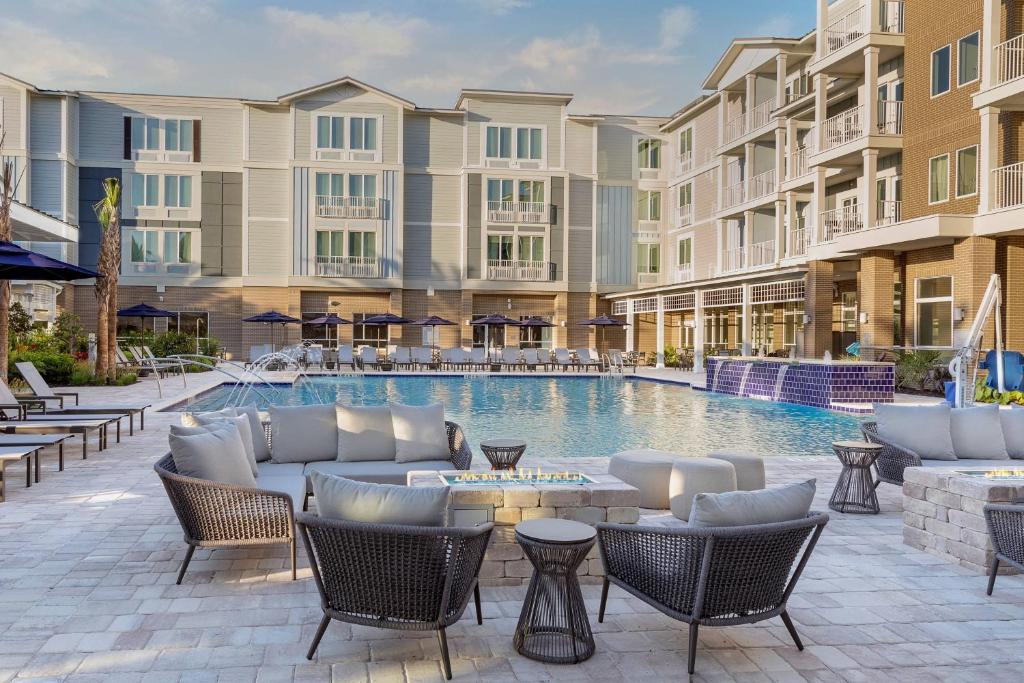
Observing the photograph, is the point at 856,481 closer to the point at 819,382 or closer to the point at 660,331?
the point at 819,382

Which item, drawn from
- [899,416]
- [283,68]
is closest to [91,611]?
[899,416]

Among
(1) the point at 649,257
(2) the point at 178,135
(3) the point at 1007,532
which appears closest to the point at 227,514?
(3) the point at 1007,532

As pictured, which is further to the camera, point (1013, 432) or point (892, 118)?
point (892, 118)

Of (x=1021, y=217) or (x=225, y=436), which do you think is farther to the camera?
(x=1021, y=217)

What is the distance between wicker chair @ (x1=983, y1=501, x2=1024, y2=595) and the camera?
157 inches

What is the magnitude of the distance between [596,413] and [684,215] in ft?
61.7

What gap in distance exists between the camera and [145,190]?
2897cm

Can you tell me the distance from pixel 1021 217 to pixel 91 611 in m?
16.2

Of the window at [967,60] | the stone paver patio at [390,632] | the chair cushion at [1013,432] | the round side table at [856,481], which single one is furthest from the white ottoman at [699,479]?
the window at [967,60]

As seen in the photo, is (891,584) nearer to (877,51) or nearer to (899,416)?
(899,416)

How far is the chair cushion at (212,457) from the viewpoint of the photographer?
4426 millimetres

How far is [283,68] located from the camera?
34562mm

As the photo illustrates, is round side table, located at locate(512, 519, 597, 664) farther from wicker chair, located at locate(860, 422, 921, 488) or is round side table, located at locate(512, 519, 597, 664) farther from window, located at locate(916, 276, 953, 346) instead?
window, located at locate(916, 276, 953, 346)

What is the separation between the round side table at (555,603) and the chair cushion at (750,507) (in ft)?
1.61
